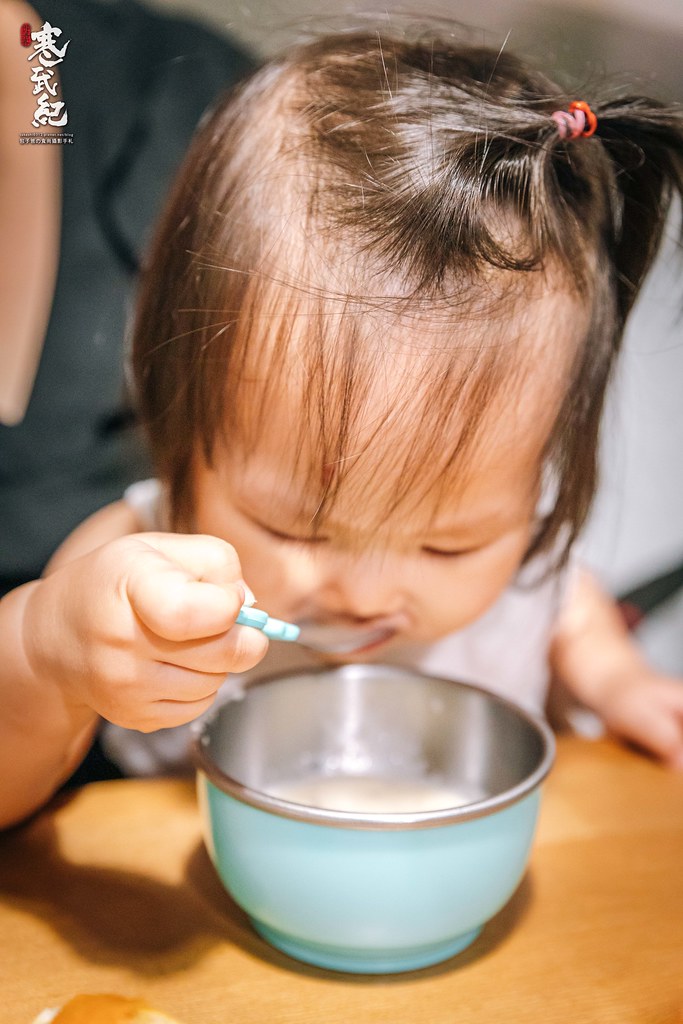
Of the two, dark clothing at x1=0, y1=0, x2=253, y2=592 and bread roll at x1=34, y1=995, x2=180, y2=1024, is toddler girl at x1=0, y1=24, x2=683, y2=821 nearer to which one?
bread roll at x1=34, y1=995, x2=180, y2=1024

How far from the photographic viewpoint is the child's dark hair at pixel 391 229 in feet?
1.44

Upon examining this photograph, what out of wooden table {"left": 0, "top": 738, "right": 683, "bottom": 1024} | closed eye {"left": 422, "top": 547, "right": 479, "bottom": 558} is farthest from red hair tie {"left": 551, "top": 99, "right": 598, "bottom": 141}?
wooden table {"left": 0, "top": 738, "right": 683, "bottom": 1024}

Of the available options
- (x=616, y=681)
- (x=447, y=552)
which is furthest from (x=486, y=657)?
(x=447, y=552)

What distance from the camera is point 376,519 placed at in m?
0.48

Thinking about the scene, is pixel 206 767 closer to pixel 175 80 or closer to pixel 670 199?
pixel 670 199

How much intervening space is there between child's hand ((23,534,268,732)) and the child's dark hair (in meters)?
0.09

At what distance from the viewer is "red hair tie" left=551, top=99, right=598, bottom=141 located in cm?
47

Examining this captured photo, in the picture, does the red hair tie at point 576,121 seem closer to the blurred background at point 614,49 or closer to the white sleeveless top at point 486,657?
the blurred background at point 614,49

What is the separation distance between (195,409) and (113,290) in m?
0.43

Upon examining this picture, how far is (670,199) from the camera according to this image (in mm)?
534

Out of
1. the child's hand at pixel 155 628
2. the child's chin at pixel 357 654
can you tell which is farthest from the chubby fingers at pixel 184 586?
the child's chin at pixel 357 654

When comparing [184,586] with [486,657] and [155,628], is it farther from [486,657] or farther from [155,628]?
[486,657]

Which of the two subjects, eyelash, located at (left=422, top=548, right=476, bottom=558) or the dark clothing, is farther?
the dark clothing

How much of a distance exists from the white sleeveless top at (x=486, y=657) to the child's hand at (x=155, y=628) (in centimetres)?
32
